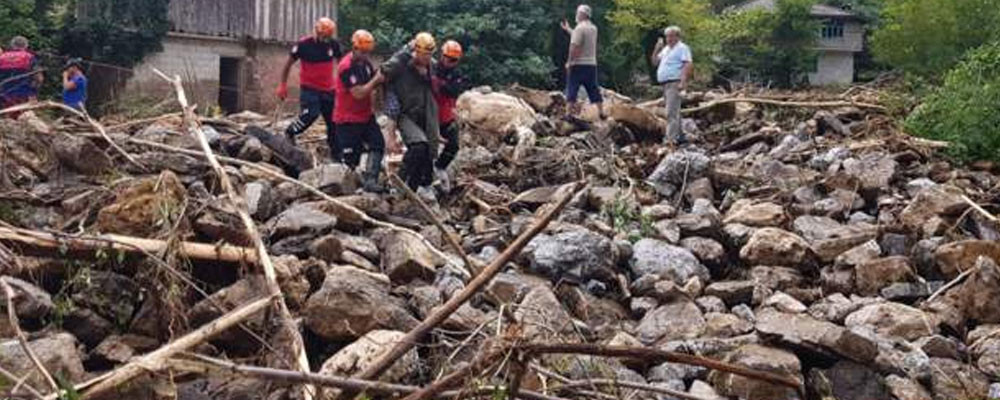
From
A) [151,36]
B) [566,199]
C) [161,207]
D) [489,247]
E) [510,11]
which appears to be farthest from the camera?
[510,11]

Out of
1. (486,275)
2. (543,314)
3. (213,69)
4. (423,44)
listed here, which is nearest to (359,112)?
(423,44)

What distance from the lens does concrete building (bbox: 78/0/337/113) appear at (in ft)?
65.8

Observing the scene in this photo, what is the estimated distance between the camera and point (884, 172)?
959cm

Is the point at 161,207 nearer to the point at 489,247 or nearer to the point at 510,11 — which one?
the point at 489,247

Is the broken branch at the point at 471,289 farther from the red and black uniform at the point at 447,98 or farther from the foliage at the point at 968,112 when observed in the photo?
the foliage at the point at 968,112

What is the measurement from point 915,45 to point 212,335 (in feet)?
49.3

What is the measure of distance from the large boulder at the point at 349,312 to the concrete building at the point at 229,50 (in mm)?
14414

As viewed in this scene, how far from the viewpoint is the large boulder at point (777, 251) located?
7.51 metres

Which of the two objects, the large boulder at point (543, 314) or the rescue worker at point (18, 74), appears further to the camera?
the rescue worker at point (18, 74)

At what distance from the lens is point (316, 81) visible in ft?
30.9

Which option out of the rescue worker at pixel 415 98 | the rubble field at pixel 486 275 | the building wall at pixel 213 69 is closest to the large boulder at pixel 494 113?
the rubble field at pixel 486 275

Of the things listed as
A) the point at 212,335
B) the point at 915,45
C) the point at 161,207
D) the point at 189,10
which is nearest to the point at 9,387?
the point at 212,335

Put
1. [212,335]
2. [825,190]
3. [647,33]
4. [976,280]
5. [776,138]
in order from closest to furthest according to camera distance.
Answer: [212,335] < [976,280] < [825,190] < [776,138] < [647,33]

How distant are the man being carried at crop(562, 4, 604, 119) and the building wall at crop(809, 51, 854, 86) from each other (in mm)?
19764
